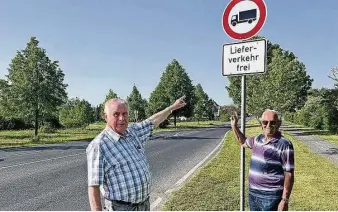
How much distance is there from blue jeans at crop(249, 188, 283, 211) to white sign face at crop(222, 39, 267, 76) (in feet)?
4.64

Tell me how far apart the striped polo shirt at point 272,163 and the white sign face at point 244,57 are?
84 cm

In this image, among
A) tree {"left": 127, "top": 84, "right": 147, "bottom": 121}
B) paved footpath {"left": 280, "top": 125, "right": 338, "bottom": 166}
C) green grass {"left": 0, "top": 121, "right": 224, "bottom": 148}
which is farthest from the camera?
tree {"left": 127, "top": 84, "right": 147, "bottom": 121}

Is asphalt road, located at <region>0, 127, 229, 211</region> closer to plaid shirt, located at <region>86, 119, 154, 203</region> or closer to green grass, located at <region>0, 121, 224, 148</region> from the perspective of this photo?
plaid shirt, located at <region>86, 119, 154, 203</region>

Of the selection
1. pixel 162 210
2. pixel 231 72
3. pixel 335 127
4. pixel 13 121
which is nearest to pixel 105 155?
pixel 231 72

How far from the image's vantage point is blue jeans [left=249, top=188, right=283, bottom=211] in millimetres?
4031

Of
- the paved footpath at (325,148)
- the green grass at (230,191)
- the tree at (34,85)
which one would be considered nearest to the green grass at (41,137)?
the tree at (34,85)

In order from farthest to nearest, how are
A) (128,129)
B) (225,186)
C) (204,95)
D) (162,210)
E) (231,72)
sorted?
(204,95) < (225,186) < (162,210) < (231,72) < (128,129)

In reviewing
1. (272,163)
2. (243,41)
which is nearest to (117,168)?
(272,163)

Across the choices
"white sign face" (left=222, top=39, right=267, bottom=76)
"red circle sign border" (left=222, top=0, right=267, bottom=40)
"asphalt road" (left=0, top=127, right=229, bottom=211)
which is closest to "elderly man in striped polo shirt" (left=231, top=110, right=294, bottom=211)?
A: "white sign face" (left=222, top=39, right=267, bottom=76)

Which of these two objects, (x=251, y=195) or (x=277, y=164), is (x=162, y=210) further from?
(x=277, y=164)

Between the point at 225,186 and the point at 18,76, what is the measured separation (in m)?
32.6

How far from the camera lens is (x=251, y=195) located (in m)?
4.33

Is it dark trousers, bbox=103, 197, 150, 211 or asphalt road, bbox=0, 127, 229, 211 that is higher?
dark trousers, bbox=103, 197, 150, 211

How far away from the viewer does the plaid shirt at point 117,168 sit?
289cm
